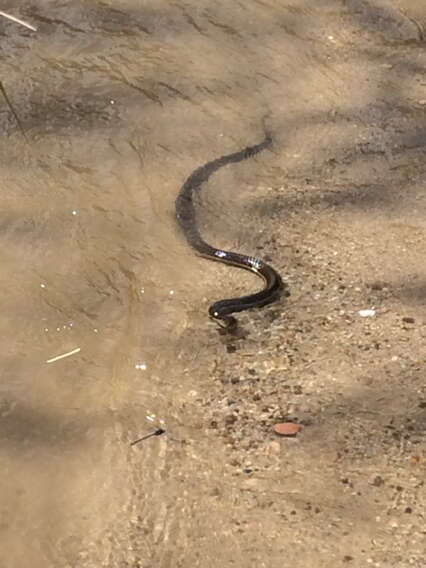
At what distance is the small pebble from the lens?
462 centimetres

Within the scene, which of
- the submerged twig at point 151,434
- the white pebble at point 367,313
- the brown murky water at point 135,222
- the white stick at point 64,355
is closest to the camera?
the brown murky water at point 135,222

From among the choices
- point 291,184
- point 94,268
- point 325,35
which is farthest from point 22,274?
point 325,35

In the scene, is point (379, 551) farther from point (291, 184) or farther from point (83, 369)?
point (291, 184)

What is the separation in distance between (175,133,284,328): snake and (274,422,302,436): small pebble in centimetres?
81

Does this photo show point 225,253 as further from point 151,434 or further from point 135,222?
point 151,434

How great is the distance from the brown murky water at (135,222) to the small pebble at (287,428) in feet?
1.11

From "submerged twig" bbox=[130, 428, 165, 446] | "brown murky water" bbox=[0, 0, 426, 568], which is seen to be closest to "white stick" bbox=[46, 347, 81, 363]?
"brown murky water" bbox=[0, 0, 426, 568]

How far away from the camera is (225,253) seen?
5.84 metres

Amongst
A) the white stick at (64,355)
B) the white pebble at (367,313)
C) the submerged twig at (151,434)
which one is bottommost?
the white stick at (64,355)

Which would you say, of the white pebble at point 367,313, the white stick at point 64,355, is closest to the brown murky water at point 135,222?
the white stick at point 64,355

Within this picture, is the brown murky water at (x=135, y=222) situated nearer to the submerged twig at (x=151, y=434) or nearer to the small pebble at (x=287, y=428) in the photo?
the submerged twig at (x=151, y=434)

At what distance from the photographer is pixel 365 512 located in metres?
4.20

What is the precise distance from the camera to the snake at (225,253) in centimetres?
540

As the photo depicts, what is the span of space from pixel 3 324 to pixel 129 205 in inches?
53.8
